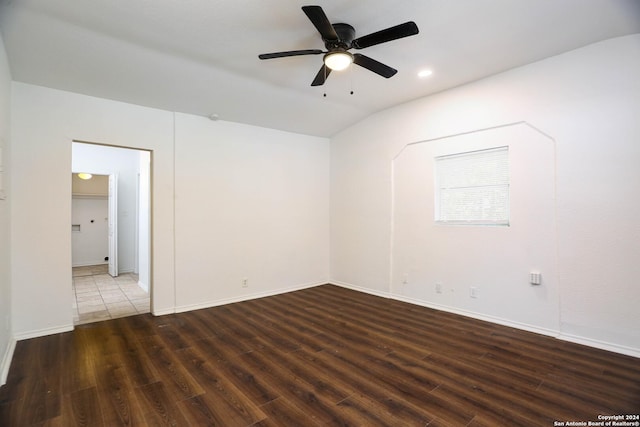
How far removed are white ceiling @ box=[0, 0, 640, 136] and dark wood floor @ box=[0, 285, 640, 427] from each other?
2902mm

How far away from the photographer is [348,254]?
5625 mm

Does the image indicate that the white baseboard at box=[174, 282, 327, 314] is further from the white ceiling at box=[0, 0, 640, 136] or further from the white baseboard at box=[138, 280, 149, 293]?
the white ceiling at box=[0, 0, 640, 136]

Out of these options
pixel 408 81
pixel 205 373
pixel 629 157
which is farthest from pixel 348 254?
pixel 629 157

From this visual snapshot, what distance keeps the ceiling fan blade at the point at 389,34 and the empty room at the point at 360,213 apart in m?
0.02

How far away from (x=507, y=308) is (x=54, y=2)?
5337 millimetres

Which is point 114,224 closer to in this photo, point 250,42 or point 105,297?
point 105,297

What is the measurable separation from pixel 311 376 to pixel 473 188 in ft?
10.2

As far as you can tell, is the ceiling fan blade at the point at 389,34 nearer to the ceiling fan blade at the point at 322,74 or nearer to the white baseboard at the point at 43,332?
the ceiling fan blade at the point at 322,74

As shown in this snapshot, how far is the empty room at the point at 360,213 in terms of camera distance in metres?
2.35

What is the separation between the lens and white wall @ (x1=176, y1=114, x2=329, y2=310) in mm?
4348

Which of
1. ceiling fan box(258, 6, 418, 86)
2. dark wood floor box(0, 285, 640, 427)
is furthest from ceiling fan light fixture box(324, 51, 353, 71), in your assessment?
dark wood floor box(0, 285, 640, 427)

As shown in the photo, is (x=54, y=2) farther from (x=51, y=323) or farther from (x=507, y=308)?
(x=507, y=308)

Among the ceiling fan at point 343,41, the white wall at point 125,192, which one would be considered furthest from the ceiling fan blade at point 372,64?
the white wall at point 125,192

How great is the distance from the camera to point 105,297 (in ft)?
16.5
